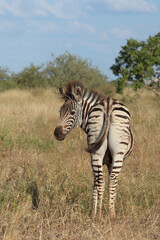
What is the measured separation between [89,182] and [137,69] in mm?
10170

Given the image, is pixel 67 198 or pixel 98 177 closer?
pixel 98 177

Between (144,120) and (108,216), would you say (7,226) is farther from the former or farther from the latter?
(144,120)

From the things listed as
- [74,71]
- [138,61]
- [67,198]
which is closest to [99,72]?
[74,71]

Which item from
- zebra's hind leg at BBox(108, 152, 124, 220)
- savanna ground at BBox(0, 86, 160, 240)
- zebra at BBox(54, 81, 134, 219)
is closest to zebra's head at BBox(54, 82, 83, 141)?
zebra at BBox(54, 81, 134, 219)

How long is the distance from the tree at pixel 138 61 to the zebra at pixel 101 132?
34.8ft

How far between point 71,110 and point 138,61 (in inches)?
442

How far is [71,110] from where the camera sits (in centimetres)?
443

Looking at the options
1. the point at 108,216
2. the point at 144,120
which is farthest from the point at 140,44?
the point at 108,216

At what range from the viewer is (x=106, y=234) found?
382 centimetres

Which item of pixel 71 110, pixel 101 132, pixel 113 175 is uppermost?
pixel 71 110

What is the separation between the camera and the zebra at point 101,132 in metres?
3.99

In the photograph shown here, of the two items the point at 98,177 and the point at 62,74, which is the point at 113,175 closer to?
the point at 98,177

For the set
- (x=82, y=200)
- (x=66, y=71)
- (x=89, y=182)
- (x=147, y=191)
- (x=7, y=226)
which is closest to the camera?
(x=7, y=226)

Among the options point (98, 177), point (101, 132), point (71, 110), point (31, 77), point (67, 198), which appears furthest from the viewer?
point (31, 77)
